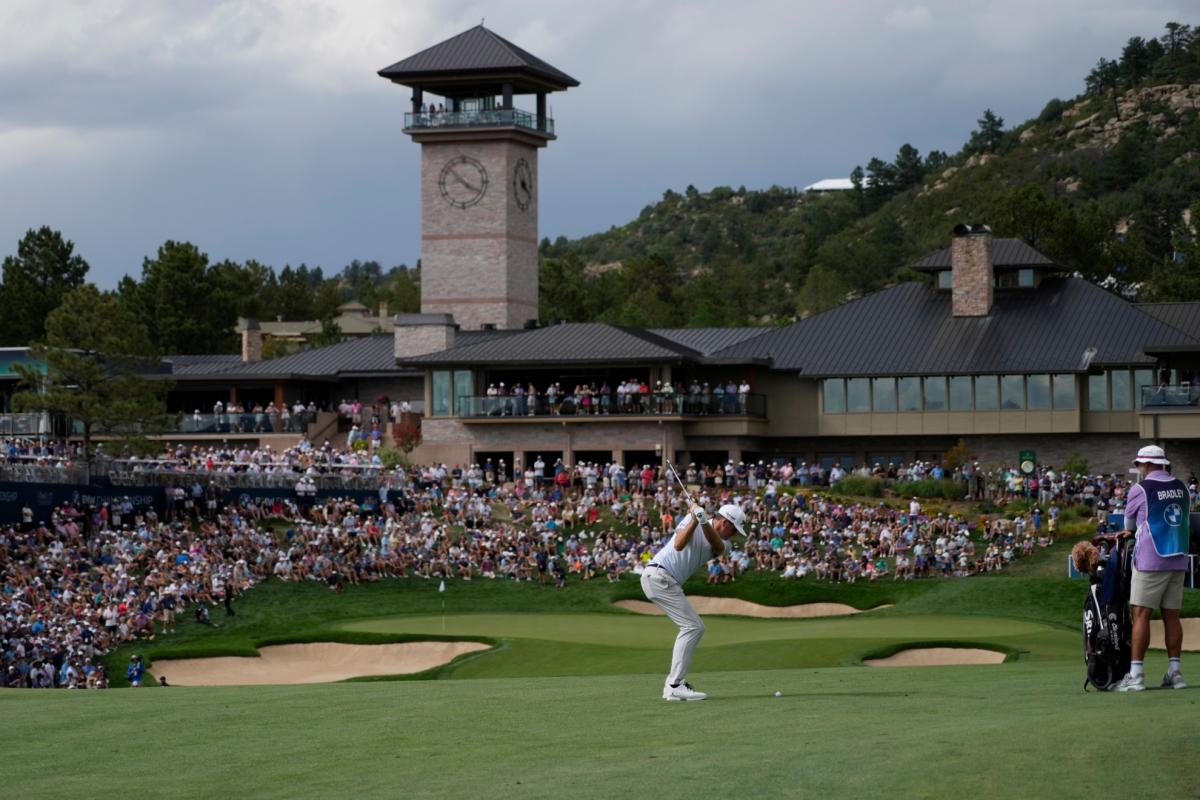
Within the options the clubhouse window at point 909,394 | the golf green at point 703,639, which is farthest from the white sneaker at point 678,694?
the clubhouse window at point 909,394

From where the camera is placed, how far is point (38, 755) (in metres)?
13.3

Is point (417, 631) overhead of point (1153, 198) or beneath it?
beneath

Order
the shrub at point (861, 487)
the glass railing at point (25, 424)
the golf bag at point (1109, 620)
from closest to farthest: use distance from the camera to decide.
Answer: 1. the golf bag at point (1109, 620)
2. the shrub at point (861, 487)
3. the glass railing at point (25, 424)

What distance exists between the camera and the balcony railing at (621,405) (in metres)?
61.7

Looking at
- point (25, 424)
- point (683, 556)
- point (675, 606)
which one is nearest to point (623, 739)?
point (675, 606)

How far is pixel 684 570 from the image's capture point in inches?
615

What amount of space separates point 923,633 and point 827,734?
2388cm

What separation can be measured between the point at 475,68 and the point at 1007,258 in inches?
869

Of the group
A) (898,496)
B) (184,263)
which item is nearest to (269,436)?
(898,496)

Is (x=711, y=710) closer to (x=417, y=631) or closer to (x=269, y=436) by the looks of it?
(x=417, y=631)

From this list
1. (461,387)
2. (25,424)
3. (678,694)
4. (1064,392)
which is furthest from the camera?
(461,387)

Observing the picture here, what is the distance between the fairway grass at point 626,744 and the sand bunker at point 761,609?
26437 millimetres

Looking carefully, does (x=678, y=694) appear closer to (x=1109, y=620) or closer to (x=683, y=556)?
(x=683, y=556)

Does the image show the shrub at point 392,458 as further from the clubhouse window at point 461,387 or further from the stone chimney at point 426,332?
the stone chimney at point 426,332
